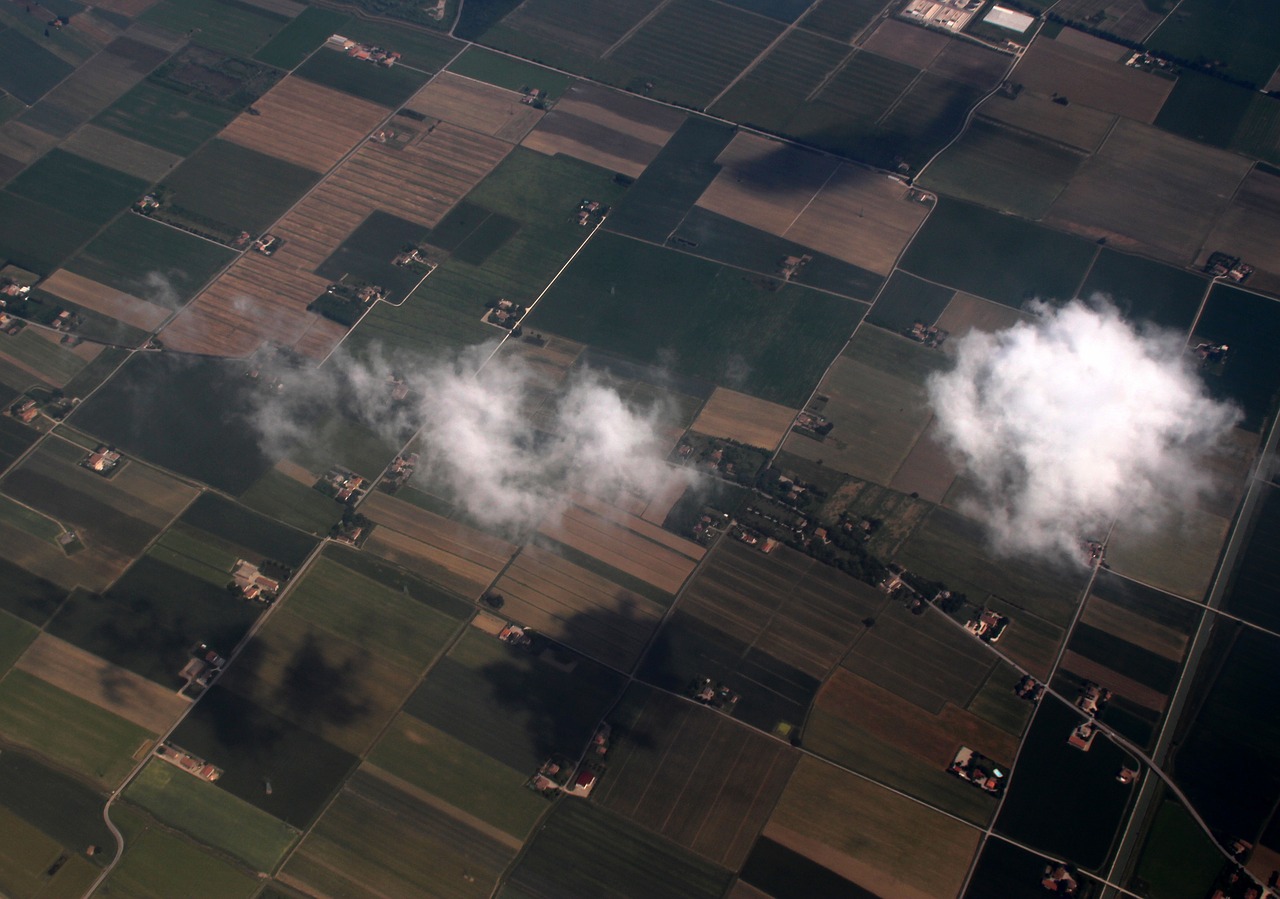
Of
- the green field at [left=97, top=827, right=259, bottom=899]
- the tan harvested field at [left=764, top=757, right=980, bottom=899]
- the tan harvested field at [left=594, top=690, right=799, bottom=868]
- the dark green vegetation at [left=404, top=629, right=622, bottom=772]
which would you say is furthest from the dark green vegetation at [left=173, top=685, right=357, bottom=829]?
the tan harvested field at [left=764, top=757, right=980, bottom=899]

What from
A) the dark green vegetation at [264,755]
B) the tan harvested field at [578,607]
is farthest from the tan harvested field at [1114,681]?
the dark green vegetation at [264,755]

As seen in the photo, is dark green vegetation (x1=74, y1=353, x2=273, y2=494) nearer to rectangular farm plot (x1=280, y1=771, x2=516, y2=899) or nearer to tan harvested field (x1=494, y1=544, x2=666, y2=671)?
tan harvested field (x1=494, y1=544, x2=666, y2=671)

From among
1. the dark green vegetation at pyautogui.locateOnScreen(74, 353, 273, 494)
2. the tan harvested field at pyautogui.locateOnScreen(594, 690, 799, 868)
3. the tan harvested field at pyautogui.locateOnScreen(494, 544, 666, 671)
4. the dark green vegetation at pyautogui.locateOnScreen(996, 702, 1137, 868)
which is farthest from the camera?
the dark green vegetation at pyautogui.locateOnScreen(74, 353, 273, 494)

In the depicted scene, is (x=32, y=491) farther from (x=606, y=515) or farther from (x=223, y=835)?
(x=606, y=515)

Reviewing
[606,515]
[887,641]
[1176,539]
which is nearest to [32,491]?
[606,515]

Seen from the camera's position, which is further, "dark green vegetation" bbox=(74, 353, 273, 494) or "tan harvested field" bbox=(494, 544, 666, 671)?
"dark green vegetation" bbox=(74, 353, 273, 494)

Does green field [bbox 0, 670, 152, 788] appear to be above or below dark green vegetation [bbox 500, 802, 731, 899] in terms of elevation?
below

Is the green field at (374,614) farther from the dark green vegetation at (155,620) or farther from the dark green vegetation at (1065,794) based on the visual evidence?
the dark green vegetation at (1065,794)
